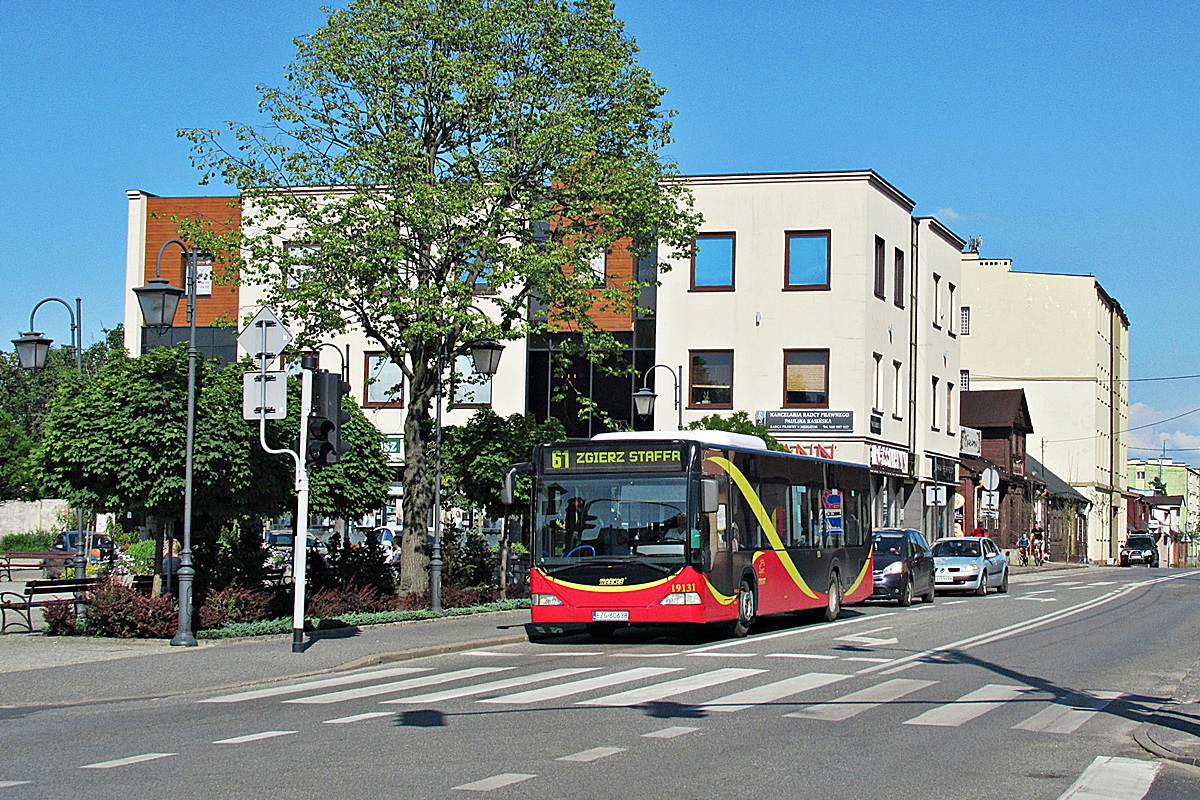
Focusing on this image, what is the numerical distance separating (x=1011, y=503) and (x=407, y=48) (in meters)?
55.4

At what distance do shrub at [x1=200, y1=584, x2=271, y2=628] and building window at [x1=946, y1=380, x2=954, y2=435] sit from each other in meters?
41.1

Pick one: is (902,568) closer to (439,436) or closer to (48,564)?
(439,436)

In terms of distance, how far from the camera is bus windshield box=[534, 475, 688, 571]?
19.1 m

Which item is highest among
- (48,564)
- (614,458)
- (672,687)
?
(614,458)

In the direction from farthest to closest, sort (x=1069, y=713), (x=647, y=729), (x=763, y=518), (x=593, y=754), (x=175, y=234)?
1. (x=175, y=234)
2. (x=763, y=518)
3. (x=1069, y=713)
4. (x=647, y=729)
5. (x=593, y=754)

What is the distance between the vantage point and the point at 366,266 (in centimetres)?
2195

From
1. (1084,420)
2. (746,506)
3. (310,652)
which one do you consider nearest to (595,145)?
(746,506)

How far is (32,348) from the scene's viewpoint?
27.7 meters

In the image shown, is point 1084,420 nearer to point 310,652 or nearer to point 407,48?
point 407,48

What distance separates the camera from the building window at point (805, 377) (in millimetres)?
45656

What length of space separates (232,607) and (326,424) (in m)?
3.74

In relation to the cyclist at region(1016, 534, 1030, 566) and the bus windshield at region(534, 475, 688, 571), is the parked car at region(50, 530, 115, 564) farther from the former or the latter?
the cyclist at region(1016, 534, 1030, 566)

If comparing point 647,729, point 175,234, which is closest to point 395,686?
point 647,729

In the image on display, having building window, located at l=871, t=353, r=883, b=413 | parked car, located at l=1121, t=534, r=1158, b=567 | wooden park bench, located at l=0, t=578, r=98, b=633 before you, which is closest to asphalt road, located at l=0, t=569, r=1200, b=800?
wooden park bench, located at l=0, t=578, r=98, b=633
